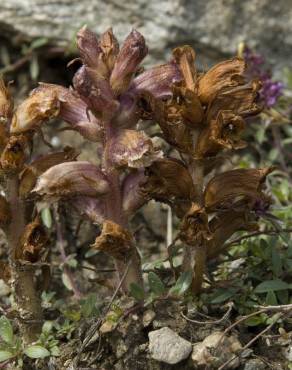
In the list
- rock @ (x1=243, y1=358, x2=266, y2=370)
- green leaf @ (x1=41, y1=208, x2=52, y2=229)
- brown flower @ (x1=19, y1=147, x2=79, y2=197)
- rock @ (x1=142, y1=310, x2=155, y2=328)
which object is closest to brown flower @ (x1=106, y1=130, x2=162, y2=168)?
brown flower @ (x1=19, y1=147, x2=79, y2=197)

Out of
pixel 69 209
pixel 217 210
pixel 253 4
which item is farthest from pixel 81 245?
pixel 253 4

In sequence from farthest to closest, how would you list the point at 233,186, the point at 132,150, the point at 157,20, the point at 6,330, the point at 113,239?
the point at 157,20, the point at 6,330, the point at 233,186, the point at 113,239, the point at 132,150

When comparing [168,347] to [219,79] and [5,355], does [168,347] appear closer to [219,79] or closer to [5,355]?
[5,355]

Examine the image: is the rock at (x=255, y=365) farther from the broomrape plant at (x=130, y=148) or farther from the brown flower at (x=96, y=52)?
the brown flower at (x=96, y=52)

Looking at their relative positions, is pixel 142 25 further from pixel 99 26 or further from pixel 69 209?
pixel 69 209

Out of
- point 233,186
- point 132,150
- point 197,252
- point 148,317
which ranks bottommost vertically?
point 148,317

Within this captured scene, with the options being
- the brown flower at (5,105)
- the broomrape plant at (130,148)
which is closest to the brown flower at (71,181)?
the broomrape plant at (130,148)

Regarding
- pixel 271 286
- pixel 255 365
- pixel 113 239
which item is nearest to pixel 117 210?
pixel 113 239
